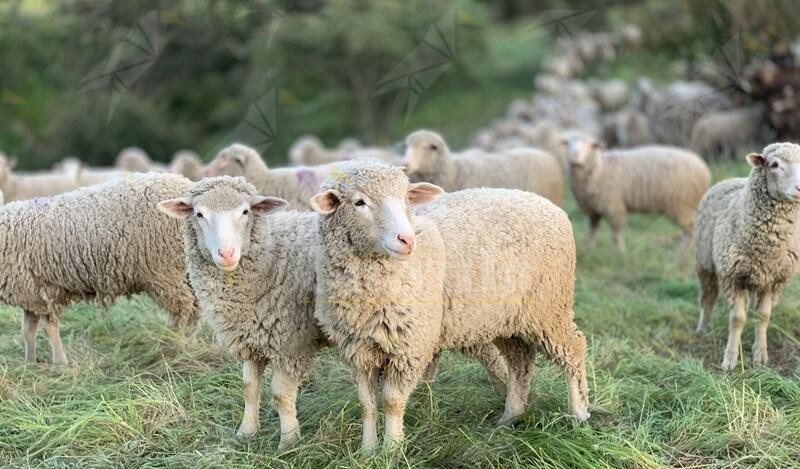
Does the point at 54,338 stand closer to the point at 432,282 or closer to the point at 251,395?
the point at 251,395

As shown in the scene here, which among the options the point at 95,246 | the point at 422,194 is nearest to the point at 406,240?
the point at 422,194

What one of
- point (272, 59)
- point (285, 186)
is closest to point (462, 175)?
point (285, 186)

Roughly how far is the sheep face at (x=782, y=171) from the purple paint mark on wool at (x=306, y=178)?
290 cm

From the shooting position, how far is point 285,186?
6117mm

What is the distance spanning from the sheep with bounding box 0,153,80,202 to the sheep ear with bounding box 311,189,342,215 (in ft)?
19.2

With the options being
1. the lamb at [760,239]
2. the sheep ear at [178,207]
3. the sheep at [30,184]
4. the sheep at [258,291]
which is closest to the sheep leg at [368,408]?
the sheep at [258,291]

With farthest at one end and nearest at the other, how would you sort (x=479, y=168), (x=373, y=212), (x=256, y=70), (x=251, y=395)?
1. (x=256, y=70)
2. (x=479, y=168)
3. (x=251, y=395)
4. (x=373, y=212)

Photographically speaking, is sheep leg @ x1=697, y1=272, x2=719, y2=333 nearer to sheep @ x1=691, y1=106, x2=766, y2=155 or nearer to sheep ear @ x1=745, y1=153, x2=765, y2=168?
sheep ear @ x1=745, y1=153, x2=765, y2=168

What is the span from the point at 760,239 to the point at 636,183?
3617 mm

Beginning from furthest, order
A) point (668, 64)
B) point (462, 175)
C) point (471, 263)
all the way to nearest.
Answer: point (668, 64) → point (462, 175) → point (471, 263)

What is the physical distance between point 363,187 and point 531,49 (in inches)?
953

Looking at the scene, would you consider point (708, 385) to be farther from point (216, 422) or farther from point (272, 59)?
point (272, 59)

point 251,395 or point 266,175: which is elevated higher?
point 266,175

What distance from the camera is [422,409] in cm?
395
